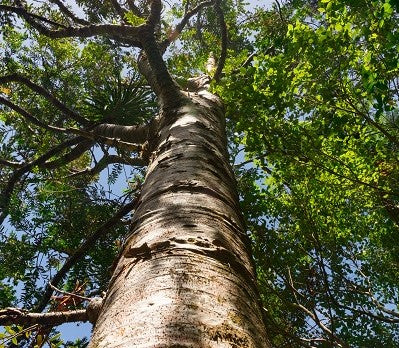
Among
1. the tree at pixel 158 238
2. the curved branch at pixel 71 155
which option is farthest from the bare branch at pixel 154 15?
the curved branch at pixel 71 155

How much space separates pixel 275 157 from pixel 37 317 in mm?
2801

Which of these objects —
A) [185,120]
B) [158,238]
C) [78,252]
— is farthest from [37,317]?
[185,120]

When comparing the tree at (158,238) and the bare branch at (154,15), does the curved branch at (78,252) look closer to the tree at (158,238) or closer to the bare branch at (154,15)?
the tree at (158,238)

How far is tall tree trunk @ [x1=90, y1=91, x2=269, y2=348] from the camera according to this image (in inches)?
38.1

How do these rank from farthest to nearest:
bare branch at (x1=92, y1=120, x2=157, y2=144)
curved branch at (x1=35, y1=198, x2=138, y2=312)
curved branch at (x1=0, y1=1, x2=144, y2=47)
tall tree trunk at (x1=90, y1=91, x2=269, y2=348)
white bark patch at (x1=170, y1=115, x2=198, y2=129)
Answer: curved branch at (x1=0, y1=1, x2=144, y2=47)
bare branch at (x1=92, y1=120, x2=157, y2=144)
curved branch at (x1=35, y1=198, x2=138, y2=312)
white bark patch at (x1=170, y1=115, x2=198, y2=129)
tall tree trunk at (x1=90, y1=91, x2=269, y2=348)

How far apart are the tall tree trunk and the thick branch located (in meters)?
0.67

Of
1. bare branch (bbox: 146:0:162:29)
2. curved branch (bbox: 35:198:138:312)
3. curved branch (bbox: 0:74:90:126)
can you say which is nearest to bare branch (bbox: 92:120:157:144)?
curved branch (bbox: 0:74:90:126)

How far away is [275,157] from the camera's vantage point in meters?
4.15

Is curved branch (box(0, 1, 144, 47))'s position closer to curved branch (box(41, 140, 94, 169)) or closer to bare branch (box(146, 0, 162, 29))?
bare branch (box(146, 0, 162, 29))

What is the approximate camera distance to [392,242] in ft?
22.6

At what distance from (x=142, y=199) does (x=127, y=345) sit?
3.89 ft

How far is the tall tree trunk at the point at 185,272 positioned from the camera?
3.18 feet

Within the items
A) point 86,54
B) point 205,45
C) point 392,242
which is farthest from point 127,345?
point 205,45

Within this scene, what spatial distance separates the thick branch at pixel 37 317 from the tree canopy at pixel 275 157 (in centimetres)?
12
